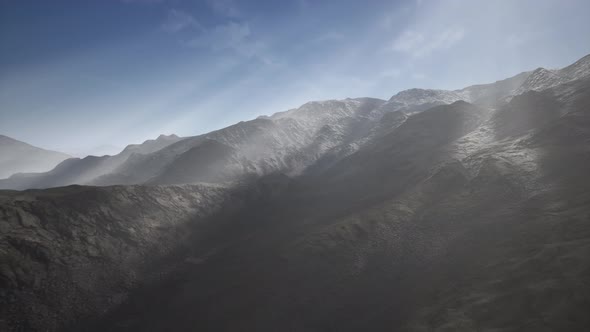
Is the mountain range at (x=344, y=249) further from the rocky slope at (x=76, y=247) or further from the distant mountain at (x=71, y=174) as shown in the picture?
the distant mountain at (x=71, y=174)

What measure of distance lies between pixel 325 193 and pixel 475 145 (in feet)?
127

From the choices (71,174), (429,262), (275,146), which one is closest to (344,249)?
(429,262)

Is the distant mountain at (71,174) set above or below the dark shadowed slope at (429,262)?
above

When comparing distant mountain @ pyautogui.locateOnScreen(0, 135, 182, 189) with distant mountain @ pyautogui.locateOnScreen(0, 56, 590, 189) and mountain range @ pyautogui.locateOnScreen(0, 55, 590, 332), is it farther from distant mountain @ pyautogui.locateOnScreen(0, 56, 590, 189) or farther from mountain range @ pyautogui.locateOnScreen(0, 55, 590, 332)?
mountain range @ pyautogui.locateOnScreen(0, 55, 590, 332)

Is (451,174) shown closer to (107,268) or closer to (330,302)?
(330,302)

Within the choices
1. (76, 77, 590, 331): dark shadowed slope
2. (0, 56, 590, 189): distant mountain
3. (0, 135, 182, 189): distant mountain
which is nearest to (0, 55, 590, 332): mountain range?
(76, 77, 590, 331): dark shadowed slope

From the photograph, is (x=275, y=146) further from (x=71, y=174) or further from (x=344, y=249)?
(x=71, y=174)

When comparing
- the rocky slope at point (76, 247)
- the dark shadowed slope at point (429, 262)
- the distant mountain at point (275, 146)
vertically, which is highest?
the distant mountain at point (275, 146)

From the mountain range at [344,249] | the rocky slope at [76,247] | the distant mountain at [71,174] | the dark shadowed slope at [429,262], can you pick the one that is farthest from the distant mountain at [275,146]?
the dark shadowed slope at [429,262]

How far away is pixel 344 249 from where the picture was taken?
35188 millimetres

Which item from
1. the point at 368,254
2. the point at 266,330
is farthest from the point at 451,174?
the point at 266,330

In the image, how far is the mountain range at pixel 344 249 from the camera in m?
22.7

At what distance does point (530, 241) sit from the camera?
1037 inches

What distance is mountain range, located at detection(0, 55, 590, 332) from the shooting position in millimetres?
22688
